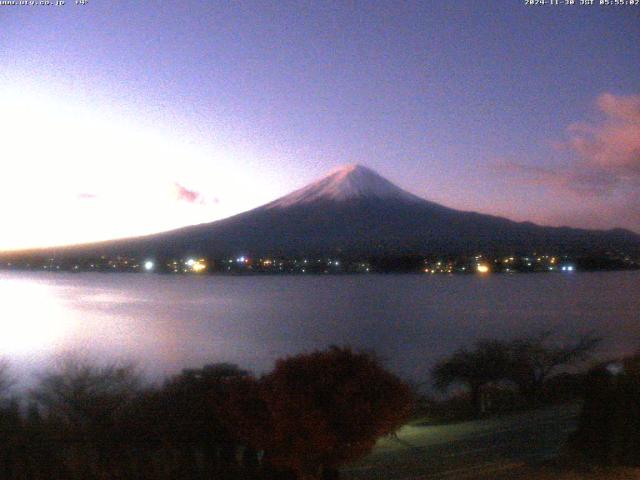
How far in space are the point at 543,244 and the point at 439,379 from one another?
6336 cm

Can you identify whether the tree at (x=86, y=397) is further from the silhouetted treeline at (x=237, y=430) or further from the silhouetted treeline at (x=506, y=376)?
the silhouetted treeline at (x=506, y=376)

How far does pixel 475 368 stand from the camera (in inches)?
843

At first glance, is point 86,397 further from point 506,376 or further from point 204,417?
point 506,376

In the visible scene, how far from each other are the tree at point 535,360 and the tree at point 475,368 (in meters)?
0.34

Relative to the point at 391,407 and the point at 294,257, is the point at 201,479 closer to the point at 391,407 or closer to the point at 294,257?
the point at 391,407

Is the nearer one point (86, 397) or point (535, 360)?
point (86, 397)

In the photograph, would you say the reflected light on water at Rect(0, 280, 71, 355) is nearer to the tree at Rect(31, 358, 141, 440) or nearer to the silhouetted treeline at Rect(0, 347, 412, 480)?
the tree at Rect(31, 358, 141, 440)

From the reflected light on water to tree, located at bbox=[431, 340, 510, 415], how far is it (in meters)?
21.6

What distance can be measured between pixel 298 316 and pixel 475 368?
126 ft

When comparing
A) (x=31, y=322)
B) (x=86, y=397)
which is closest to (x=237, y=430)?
(x=86, y=397)

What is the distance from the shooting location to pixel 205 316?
60812 millimetres

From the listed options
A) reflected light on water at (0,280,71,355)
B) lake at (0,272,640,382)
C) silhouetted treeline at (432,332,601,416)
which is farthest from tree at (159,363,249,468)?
reflected light on water at (0,280,71,355)

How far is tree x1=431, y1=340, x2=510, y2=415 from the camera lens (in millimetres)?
21109

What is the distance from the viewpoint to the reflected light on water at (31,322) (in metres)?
42.9
